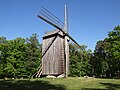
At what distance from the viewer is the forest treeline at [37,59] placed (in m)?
52.9

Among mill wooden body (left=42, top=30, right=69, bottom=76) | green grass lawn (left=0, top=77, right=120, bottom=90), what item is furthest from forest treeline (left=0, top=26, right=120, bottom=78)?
green grass lawn (left=0, top=77, right=120, bottom=90)

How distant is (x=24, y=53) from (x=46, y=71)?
2501cm

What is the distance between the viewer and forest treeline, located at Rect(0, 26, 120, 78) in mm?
52875

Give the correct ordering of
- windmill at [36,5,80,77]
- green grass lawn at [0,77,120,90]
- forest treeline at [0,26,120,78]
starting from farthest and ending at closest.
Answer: forest treeline at [0,26,120,78] → windmill at [36,5,80,77] → green grass lawn at [0,77,120,90]

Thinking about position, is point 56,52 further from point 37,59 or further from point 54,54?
point 37,59

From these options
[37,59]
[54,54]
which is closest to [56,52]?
[54,54]

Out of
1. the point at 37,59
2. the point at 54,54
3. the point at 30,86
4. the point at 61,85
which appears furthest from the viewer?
the point at 37,59

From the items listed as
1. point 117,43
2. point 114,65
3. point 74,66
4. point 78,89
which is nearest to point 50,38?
point 78,89

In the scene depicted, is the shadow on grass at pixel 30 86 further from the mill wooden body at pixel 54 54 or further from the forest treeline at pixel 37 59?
the forest treeline at pixel 37 59

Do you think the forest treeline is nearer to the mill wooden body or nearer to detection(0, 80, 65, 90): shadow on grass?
the mill wooden body

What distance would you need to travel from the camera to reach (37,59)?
2255 inches

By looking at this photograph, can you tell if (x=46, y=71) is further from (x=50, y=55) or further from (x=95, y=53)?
(x=95, y=53)

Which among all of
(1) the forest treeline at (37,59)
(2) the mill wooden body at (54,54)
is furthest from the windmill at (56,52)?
(1) the forest treeline at (37,59)

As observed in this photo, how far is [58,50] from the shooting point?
31031mm
